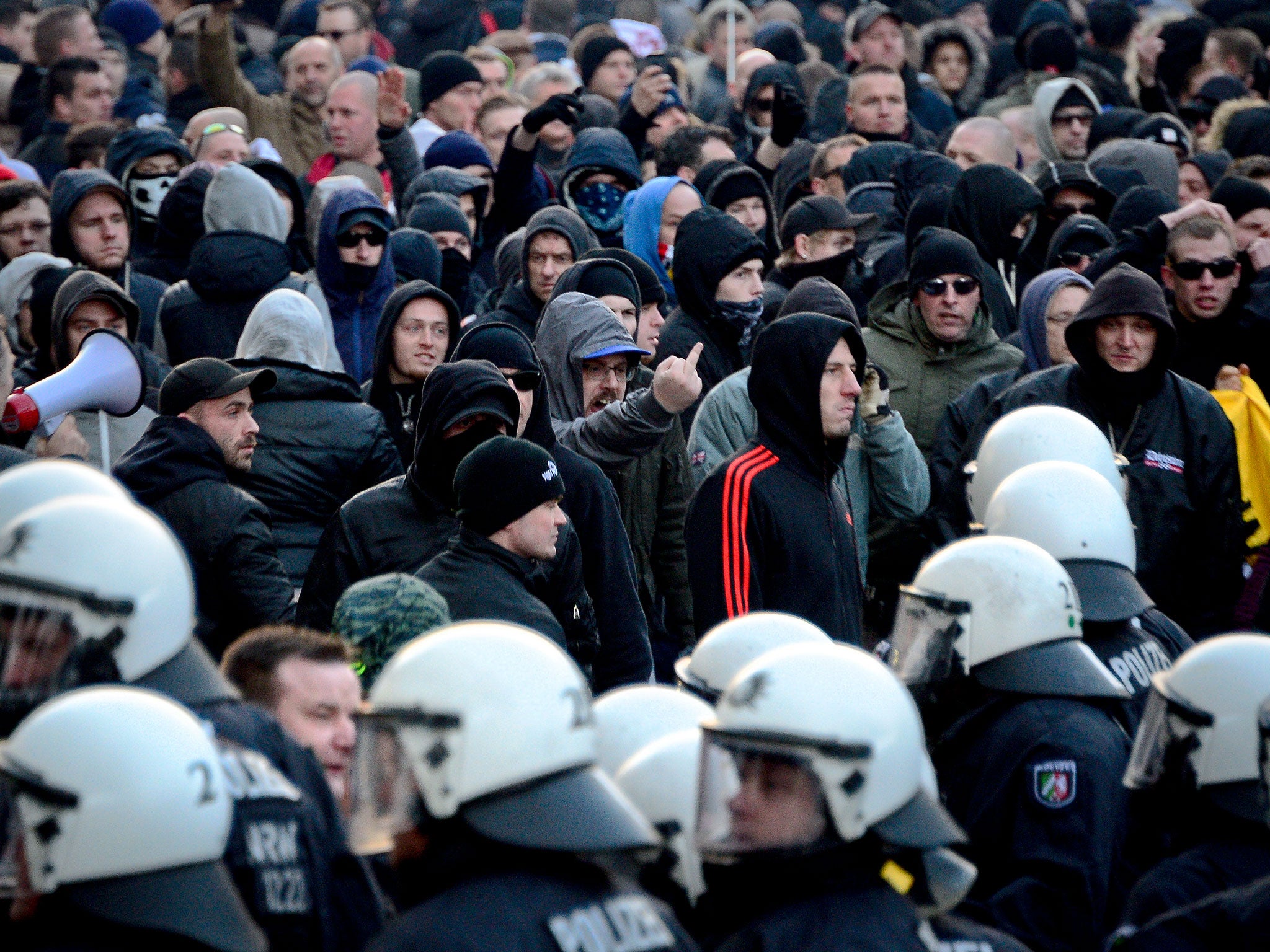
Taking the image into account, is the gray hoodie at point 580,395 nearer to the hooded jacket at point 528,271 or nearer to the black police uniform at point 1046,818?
the hooded jacket at point 528,271

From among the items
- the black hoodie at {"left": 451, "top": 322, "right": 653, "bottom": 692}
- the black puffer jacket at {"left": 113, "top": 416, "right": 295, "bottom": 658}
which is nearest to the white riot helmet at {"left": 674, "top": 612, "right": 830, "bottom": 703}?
the black hoodie at {"left": 451, "top": 322, "right": 653, "bottom": 692}

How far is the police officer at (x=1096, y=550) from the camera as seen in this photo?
472 cm

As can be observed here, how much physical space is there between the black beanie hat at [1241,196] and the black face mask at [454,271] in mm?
→ 3621

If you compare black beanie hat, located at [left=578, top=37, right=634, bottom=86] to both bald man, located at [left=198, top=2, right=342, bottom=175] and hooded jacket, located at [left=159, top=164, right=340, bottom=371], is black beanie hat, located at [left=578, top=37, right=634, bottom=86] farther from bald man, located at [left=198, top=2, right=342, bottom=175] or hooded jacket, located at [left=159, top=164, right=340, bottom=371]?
hooded jacket, located at [left=159, top=164, right=340, bottom=371]

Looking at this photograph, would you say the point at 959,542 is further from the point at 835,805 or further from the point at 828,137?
the point at 828,137

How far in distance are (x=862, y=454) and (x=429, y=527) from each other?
1.99 m

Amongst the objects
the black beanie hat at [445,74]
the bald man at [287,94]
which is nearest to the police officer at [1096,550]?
the black beanie hat at [445,74]

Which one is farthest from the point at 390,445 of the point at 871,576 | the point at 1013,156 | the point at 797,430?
the point at 1013,156

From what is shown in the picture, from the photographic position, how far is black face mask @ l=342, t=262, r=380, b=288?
25.7 ft

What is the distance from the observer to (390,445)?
20.4 feet

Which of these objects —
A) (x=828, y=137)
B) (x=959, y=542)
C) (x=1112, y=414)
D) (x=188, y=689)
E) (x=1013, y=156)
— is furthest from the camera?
(x=828, y=137)

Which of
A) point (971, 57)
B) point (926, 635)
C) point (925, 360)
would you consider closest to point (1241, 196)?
point (925, 360)

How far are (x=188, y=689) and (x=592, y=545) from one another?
2.44 metres

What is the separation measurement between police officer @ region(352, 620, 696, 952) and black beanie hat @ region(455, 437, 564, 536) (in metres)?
1.70
